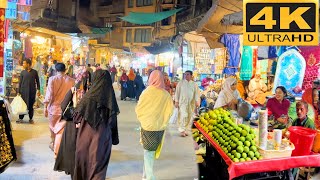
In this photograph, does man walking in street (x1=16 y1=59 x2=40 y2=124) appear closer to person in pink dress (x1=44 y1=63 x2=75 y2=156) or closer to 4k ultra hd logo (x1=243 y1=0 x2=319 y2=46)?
person in pink dress (x1=44 y1=63 x2=75 y2=156)

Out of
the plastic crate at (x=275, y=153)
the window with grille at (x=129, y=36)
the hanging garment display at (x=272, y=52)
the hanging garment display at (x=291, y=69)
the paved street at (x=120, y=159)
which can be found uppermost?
the window with grille at (x=129, y=36)

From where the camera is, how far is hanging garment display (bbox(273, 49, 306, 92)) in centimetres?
980

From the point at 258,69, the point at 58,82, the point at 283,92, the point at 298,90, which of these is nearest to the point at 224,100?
the point at 283,92

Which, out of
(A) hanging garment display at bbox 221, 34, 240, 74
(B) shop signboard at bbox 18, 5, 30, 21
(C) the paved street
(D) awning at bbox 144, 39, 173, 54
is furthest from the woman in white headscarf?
(D) awning at bbox 144, 39, 173, 54

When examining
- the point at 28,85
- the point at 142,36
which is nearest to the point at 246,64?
the point at 28,85

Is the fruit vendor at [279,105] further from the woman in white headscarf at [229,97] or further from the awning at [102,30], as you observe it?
the awning at [102,30]

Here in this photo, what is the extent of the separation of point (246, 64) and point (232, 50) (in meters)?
0.66

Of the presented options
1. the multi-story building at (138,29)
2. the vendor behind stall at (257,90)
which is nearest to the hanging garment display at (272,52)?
the vendor behind stall at (257,90)

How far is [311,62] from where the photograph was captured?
959 cm

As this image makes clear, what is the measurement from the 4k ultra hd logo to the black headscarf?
6.14 feet

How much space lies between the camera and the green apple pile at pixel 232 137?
393 cm

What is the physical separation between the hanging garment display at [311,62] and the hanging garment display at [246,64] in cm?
170

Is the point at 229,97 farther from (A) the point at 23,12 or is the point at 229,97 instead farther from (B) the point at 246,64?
(A) the point at 23,12

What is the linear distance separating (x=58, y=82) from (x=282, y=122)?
14.0 feet
